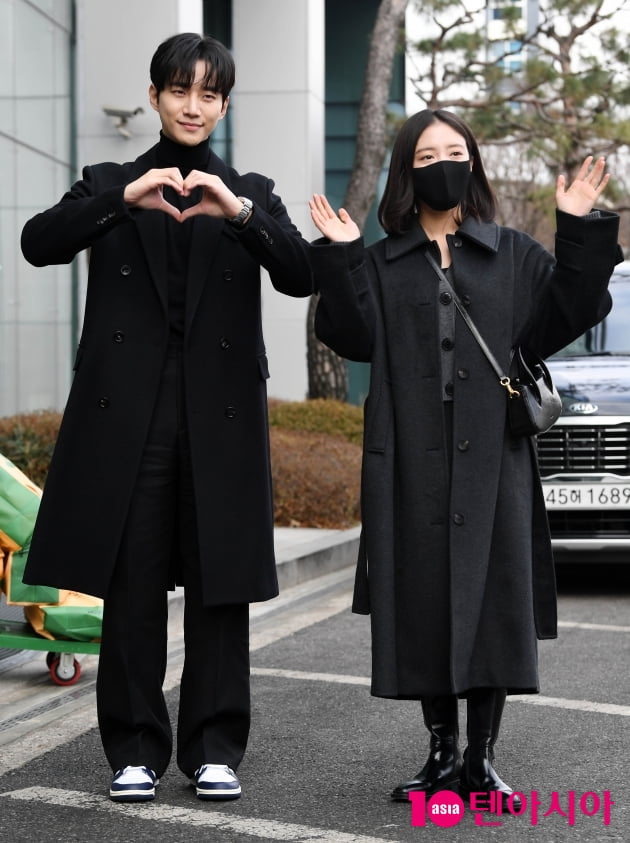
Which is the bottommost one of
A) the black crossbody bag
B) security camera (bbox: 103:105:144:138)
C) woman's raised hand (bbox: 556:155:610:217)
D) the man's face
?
the black crossbody bag

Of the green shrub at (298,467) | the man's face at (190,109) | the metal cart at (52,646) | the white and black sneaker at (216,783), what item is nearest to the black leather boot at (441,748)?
the white and black sneaker at (216,783)

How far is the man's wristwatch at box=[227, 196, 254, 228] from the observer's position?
12.6ft

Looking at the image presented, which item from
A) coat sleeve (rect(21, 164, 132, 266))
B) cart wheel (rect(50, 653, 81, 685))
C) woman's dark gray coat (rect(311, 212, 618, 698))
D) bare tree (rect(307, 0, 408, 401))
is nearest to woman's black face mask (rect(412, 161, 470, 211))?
woman's dark gray coat (rect(311, 212, 618, 698))

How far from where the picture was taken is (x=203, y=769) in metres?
4.05

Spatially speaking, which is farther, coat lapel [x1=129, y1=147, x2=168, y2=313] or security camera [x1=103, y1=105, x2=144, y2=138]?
security camera [x1=103, y1=105, x2=144, y2=138]

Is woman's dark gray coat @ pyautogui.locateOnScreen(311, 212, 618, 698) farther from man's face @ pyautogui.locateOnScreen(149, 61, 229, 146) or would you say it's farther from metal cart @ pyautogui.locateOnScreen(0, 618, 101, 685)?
metal cart @ pyautogui.locateOnScreen(0, 618, 101, 685)

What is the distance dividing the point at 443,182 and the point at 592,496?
178 inches

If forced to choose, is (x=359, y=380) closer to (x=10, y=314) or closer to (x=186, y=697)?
(x=10, y=314)

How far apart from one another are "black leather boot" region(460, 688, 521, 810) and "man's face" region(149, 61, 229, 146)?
1659 millimetres

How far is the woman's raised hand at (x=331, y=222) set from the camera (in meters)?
3.79

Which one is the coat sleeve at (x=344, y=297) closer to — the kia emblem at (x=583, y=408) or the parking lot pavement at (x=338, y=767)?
the parking lot pavement at (x=338, y=767)

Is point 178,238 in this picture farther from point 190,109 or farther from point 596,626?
point 596,626

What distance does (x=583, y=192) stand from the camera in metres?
3.77

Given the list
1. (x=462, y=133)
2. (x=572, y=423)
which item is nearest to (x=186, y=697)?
(x=462, y=133)
